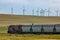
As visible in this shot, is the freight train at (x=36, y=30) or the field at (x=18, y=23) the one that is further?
the freight train at (x=36, y=30)

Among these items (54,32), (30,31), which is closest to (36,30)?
(30,31)

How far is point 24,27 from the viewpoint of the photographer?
196 feet

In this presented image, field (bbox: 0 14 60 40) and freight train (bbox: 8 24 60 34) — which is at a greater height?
freight train (bbox: 8 24 60 34)

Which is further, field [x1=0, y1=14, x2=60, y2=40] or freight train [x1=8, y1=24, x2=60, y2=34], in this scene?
freight train [x1=8, y1=24, x2=60, y2=34]

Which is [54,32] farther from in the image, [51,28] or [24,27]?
[24,27]

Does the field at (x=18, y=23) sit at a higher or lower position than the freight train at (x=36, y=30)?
lower

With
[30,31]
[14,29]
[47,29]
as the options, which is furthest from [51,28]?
[14,29]

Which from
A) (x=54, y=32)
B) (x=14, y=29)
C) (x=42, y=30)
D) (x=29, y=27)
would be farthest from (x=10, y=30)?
(x=54, y=32)

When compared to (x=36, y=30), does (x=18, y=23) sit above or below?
below

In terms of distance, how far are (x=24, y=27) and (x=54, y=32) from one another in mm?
9133

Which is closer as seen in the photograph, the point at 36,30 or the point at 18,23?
the point at 36,30

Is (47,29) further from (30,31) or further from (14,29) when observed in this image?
(14,29)

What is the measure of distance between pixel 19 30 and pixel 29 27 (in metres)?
3.20

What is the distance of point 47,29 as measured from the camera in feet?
194
